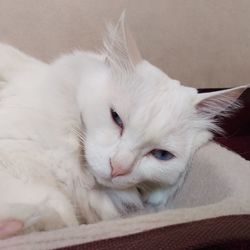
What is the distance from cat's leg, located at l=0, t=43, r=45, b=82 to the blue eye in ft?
1.28

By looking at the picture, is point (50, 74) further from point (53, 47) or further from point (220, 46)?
point (220, 46)

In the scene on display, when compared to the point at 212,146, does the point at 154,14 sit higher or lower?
higher

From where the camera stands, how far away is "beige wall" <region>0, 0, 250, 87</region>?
1591mm

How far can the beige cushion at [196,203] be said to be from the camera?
0.64 m

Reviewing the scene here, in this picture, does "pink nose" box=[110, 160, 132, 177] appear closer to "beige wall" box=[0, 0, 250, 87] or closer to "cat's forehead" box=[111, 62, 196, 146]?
"cat's forehead" box=[111, 62, 196, 146]

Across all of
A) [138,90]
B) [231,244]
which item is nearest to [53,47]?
[138,90]

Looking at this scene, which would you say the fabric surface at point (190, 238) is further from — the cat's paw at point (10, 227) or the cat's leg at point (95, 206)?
the cat's leg at point (95, 206)

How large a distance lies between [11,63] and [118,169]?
440 mm

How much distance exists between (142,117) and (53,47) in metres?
0.87

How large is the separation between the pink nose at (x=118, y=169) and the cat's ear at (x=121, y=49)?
222mm

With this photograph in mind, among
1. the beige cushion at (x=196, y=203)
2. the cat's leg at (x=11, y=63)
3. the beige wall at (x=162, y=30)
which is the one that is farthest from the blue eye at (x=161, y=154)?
the beige wall at (x=162, y=30)

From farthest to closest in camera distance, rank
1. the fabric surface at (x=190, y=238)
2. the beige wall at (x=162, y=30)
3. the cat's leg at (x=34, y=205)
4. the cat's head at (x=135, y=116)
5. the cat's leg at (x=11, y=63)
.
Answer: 1. the beige wall at (x=162, y=30)
2. the cat's leg at (x=11, y=63)
3. the cat's head at (x=135, y=116)
4. the cat's leg at (x=34, y=205)
5. the fabric surface at (x=190, y=238)

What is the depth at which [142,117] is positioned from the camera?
0.88 m

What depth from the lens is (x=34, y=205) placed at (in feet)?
2.63
